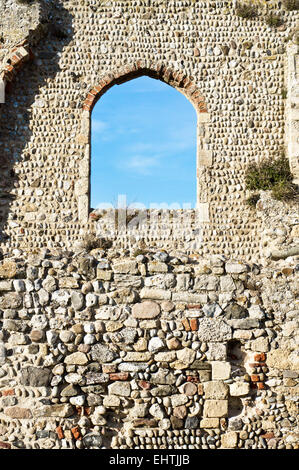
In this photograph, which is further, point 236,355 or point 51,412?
point 236,355

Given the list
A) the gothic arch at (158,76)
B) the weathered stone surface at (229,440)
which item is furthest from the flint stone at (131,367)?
the gothic arch at (158,76)

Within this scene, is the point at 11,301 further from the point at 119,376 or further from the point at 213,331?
the point at 213,331

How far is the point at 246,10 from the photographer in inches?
445

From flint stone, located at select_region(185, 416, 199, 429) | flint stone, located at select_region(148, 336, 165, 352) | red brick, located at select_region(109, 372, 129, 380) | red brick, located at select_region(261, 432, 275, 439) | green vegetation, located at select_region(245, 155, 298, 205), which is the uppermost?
green vegetation, located at select_region(245, 155, 298, 205)

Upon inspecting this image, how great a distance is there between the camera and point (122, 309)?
5.19m

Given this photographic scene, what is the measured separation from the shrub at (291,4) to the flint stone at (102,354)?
8.86 meters

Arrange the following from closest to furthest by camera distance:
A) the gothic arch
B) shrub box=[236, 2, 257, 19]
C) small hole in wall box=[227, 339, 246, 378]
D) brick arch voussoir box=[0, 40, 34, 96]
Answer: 1. small hole in wall box=[227, 339, 246, 378]
2. brick arch voussoir box=[0, 40, 34, 96]
3. the gothic arch
4. shrub box=[236, 2, 257, 19]

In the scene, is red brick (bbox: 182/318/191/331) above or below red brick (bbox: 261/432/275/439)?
above

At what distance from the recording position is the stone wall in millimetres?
4973

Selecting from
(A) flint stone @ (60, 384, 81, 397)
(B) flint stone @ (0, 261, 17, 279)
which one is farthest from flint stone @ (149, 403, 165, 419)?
(B) flint stone @ (0, 261, 17, 279)

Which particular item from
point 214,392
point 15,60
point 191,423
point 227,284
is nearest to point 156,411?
point 191,423

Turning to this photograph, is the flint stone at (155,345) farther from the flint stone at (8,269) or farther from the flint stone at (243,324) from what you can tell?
the flint stone at (8,269)

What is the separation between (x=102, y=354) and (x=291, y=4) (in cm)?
893

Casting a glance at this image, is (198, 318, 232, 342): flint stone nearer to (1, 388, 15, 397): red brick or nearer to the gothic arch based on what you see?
(1, 388, 15, 397): red brick
